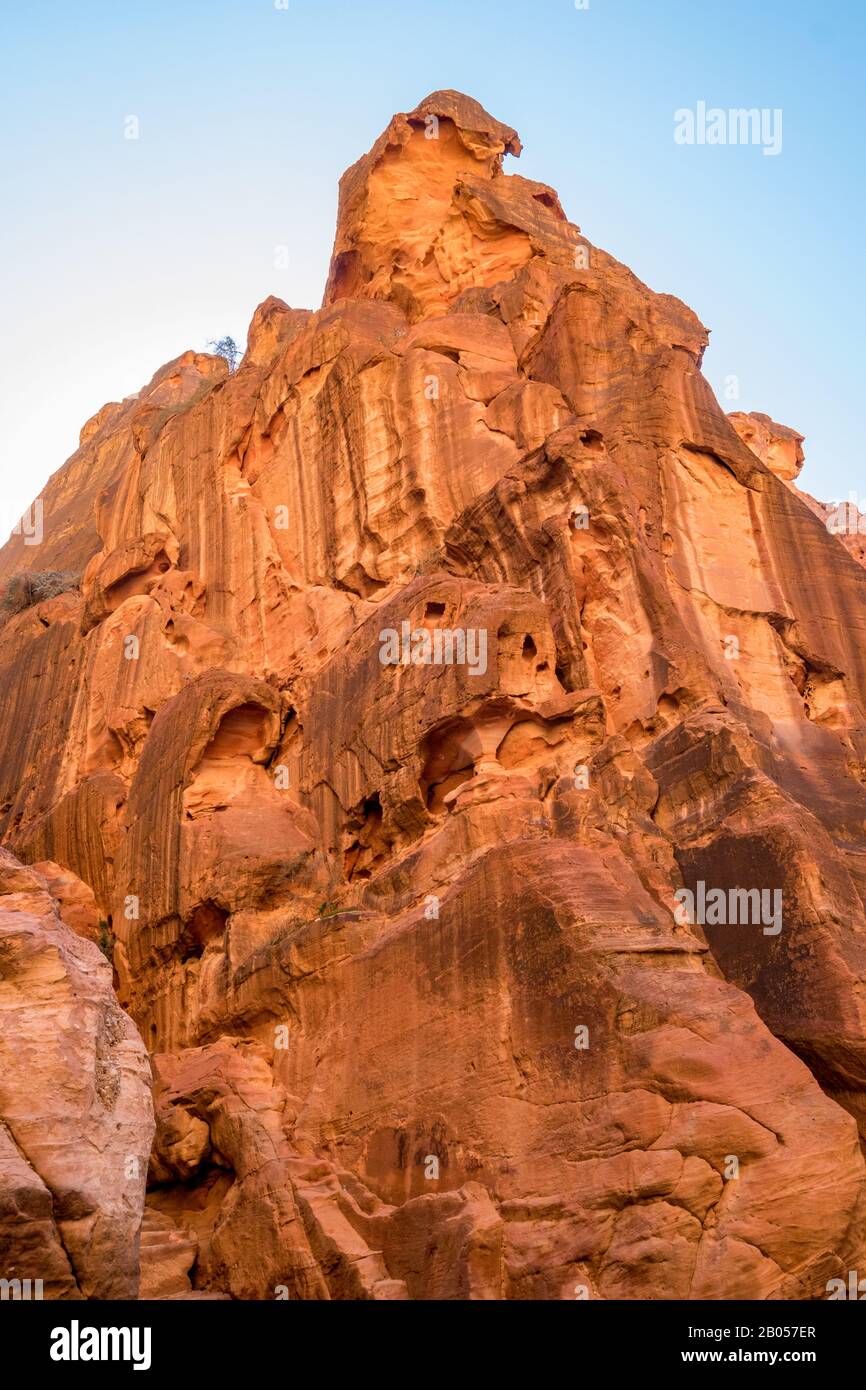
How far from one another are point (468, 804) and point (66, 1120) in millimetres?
12154

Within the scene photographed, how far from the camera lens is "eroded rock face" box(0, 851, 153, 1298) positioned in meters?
11.9

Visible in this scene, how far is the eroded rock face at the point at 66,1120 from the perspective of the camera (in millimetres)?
11891

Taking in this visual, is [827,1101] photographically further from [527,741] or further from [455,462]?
[455,462]

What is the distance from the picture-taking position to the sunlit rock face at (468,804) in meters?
18.7

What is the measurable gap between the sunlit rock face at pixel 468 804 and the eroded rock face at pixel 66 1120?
95mm

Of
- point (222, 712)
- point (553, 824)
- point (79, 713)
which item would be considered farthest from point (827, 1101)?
point (79, 713)

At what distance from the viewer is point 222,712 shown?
3089 centimetres

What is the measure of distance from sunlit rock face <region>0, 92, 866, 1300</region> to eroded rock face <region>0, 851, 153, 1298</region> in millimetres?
95

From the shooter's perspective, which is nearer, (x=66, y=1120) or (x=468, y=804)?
(x=66, y=1120)

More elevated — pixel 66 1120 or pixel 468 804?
pixel 468 804

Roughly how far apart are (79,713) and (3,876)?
2195 cm

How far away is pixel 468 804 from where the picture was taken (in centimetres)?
2438

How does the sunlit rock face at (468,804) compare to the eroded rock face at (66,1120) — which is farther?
the sunlit rock face at (468,804)

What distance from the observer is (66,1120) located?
13125mm
